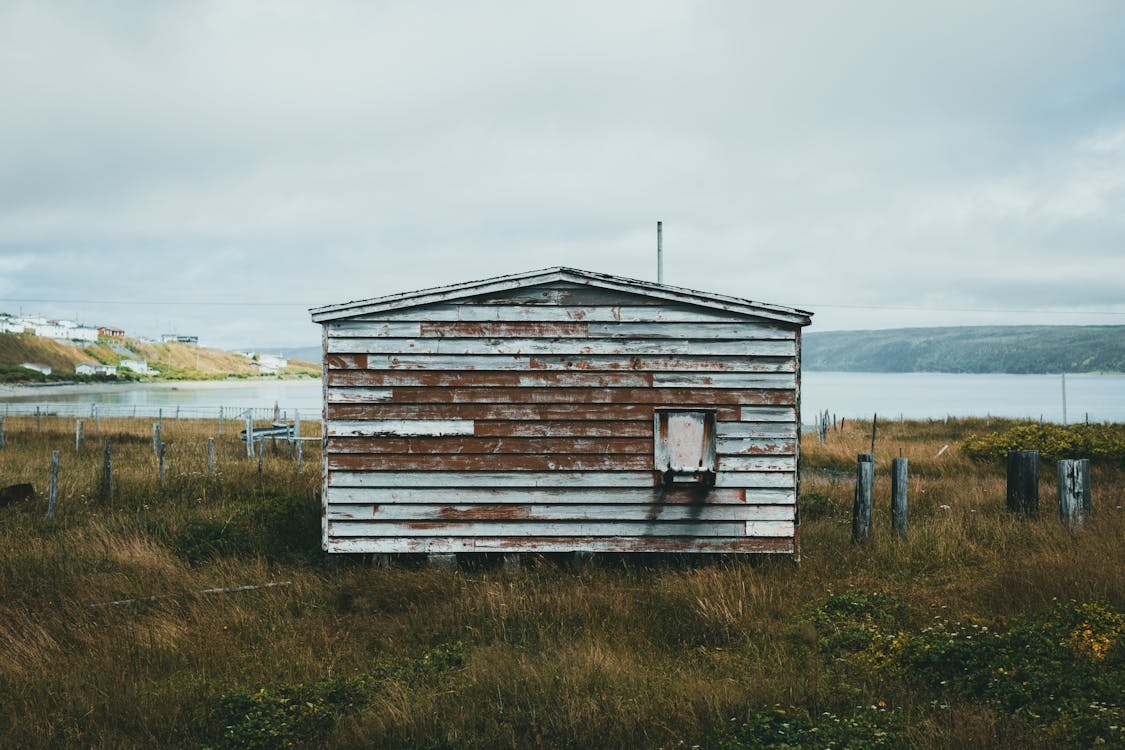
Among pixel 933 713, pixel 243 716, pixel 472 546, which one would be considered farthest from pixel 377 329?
pixel 933 713

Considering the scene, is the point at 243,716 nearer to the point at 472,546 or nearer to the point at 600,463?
the point at 472,546

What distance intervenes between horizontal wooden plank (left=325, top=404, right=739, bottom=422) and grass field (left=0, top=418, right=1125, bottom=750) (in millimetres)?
1854

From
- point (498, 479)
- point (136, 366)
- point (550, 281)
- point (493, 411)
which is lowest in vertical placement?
point (498, 479)

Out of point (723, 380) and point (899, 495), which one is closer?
point (723, 380)

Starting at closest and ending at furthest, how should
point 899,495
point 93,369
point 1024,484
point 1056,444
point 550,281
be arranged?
point 550,281, point 899,495, point 1024,484, point 1056,444, point 93,369

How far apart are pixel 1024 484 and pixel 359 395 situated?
373 inches

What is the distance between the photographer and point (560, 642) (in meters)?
6.87

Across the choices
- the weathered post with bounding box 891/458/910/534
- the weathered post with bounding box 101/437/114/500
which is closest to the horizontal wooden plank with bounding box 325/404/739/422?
the weathered post with bounding box 891/458/910/534

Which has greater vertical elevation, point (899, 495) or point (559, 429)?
point (559, 429)

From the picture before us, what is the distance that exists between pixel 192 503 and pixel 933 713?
11.9 m

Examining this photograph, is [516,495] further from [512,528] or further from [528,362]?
[528,362]

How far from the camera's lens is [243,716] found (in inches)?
223

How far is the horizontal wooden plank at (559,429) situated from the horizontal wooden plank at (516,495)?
2.22ft

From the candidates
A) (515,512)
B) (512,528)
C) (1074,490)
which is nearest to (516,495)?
(515,512)
